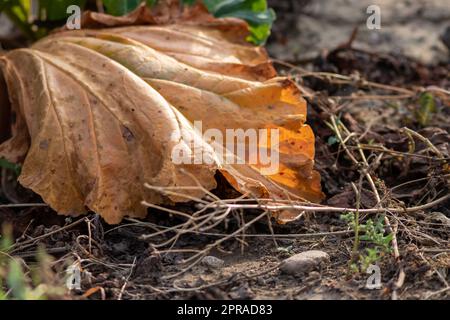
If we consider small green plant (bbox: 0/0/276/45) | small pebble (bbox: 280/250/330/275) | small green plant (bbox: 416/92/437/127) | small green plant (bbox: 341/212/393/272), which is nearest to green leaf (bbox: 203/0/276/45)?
small green plant (bbox: 0/0/276/45)

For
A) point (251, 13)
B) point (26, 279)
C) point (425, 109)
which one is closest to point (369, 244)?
point (26, 279)

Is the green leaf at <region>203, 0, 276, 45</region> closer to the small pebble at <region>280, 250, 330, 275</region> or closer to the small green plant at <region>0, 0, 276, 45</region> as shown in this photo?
the small green plant at <region>0, 0, 276, 45</region>

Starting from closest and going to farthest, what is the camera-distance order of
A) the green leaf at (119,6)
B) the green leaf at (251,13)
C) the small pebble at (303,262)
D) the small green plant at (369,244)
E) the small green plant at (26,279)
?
the small green plant at (26,279) < the small green plant at (369,244) < the small pebble at (303,262) < the green leaf at (119,6) < the green leaf at (251,13)

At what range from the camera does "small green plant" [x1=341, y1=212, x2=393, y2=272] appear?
225 centimetres

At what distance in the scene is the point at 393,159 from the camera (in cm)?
302

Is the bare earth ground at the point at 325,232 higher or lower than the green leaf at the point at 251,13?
lower

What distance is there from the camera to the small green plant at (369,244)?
225 centimetres

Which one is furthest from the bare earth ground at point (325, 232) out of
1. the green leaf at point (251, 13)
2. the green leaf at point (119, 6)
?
the green leaf at point (119, 6)

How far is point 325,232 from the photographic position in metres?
2.57

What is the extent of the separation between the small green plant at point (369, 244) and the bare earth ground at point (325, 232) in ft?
0.11

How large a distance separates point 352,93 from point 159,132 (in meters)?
1.24

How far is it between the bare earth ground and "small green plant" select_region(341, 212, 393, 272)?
33mm

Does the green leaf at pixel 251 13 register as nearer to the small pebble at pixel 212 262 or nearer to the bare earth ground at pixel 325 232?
the bare earth ground at pixel 325 232

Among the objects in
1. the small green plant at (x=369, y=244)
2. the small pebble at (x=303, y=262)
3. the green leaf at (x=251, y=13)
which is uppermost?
the green leaf at (x=251, y=13)
